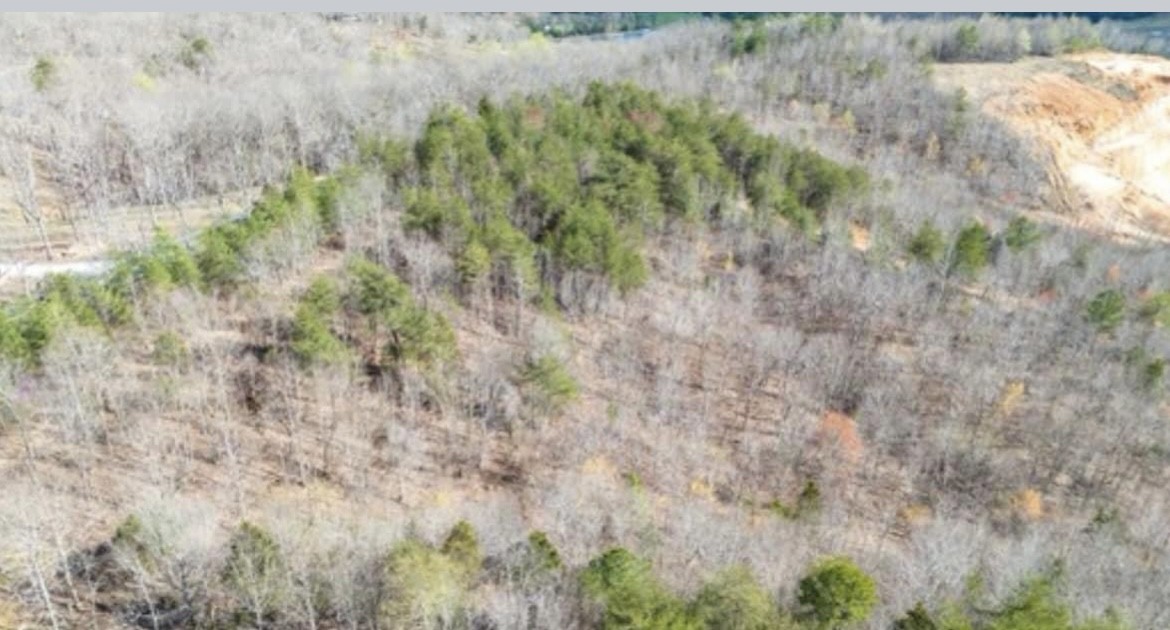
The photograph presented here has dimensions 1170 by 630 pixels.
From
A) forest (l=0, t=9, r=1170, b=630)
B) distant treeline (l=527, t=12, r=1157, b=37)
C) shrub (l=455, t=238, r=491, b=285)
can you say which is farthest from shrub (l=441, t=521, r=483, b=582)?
distant treeline (l=527, t=12, r=1157, b=37)

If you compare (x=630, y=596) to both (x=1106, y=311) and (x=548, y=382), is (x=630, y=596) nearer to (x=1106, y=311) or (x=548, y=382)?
(x=548, y=382)

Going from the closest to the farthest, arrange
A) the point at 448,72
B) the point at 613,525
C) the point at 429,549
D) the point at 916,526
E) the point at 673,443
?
the point at 429,549
the point at 613,525
the point at 916,526
the point at 673,443
the point at 448,72

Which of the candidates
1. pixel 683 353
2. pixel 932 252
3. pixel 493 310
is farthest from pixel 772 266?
pixel 493 310

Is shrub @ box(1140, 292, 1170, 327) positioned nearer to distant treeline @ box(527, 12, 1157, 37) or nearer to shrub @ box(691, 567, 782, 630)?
shrub @ box(691, 567, 782, 630)

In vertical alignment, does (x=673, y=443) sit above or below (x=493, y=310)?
below

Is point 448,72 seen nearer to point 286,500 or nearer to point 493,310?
point 493,310

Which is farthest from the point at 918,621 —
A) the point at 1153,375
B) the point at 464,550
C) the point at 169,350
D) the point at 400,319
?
the point at 169,350
